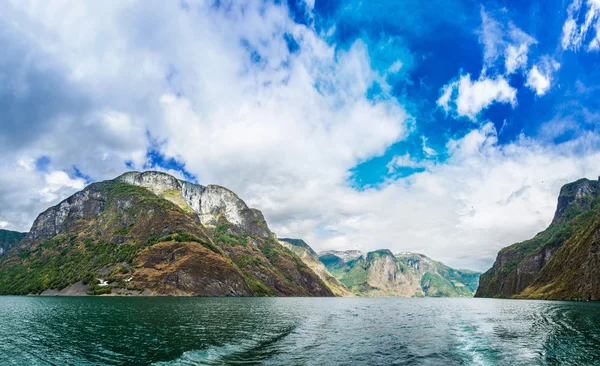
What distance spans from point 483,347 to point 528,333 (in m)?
20.0

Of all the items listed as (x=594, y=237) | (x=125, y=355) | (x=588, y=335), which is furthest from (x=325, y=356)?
(x=594, y=237)

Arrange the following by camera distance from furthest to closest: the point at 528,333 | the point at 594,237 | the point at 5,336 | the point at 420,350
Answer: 1. the point at 594,237
2. the point at 528,333
3. the point at 5,336
4. the point at 420,350

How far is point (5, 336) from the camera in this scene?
49500 millimetres

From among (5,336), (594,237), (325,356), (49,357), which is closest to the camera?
(49,357)

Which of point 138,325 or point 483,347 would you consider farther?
point 138,325

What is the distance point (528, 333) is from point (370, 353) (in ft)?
124

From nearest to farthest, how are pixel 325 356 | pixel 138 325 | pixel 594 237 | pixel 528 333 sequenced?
pixel 325 356 → pixel 528 333 → pixel 138 325 → pixel 594 237

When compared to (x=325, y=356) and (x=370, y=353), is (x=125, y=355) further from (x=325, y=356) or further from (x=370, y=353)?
(x=370, y=353)

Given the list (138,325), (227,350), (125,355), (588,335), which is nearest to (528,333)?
(588,335)

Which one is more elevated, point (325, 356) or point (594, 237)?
point (594, 237)

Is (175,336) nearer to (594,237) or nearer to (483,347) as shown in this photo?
(483,347)

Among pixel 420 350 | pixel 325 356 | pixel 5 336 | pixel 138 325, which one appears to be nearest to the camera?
pixel 325 356

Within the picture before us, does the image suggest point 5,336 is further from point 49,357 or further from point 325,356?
point 325,356

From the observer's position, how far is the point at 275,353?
4247 cm
